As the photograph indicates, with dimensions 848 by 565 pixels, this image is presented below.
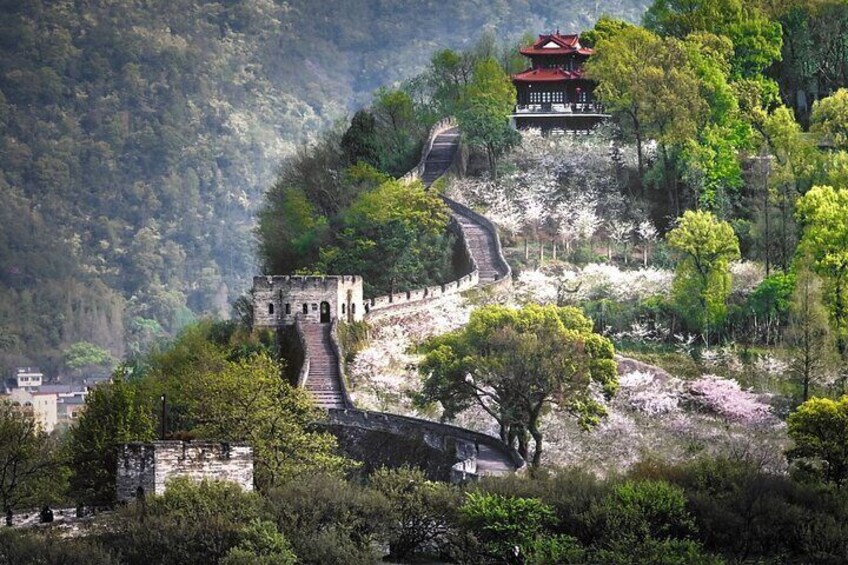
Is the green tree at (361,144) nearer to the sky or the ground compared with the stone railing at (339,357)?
nearer to the sky

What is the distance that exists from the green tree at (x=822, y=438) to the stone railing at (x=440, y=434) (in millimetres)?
10509

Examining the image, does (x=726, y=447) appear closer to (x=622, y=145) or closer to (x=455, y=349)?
(x=455, y=349)

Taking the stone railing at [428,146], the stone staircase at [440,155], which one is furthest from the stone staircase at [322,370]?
the stone staircase at [440,155]

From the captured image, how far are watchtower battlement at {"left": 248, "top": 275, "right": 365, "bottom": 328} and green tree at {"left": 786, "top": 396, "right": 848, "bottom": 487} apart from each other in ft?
94.6

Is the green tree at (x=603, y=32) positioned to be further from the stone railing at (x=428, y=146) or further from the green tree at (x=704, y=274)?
the green tree at (x=704, y=274)

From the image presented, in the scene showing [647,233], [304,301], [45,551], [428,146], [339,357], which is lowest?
[45,551]

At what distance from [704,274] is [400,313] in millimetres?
14741

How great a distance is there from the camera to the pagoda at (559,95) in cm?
15162

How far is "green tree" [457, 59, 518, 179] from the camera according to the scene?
148 m

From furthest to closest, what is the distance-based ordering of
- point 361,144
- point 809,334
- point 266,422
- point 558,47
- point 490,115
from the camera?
point 558,47 → point 361,144 → point 490,115 → point 809,334 → point 266,422

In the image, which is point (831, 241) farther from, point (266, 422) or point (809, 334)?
point (266, 422)

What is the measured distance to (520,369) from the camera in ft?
337

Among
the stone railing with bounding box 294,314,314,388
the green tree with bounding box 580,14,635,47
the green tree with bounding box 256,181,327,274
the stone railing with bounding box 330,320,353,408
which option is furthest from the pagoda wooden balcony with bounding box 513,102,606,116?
the stone railing with bounding box 330,320,353,408

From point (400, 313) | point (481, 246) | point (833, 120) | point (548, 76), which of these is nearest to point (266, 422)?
point (400, 313)
